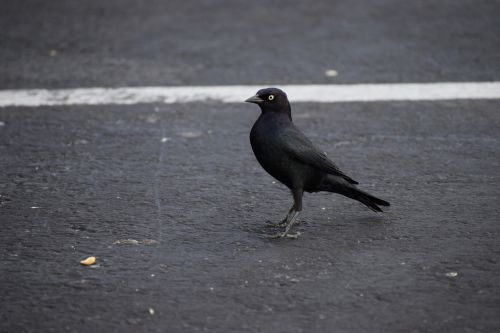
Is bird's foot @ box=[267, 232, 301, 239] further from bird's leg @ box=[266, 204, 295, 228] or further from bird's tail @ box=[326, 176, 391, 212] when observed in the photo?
bird's tail @ box=[326, 176, 391, 212]

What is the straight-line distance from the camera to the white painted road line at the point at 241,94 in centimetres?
705

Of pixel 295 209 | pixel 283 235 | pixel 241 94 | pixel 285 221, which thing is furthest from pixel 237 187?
pixel 241 94

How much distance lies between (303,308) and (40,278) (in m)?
1.36

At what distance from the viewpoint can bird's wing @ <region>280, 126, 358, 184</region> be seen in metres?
4.61

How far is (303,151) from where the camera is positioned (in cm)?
464

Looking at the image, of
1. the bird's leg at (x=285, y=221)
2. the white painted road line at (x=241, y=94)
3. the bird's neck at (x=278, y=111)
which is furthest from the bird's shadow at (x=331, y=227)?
the white painted road line at (x=241, y=94)

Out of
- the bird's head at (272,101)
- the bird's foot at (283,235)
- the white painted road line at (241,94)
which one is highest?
the bird's head at (272,101)

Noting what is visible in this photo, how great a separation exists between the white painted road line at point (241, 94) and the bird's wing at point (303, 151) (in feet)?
7.80

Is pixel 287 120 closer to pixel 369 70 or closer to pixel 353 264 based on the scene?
pixel 353 264

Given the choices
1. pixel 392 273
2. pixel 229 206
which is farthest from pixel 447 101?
pixel 392 273

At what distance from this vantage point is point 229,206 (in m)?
5.04

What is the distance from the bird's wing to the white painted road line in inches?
93.6

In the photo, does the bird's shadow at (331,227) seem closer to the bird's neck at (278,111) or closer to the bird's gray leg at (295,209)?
the bird's gray leg at (295,209)

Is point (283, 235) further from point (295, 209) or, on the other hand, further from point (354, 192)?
point (354, 192)
